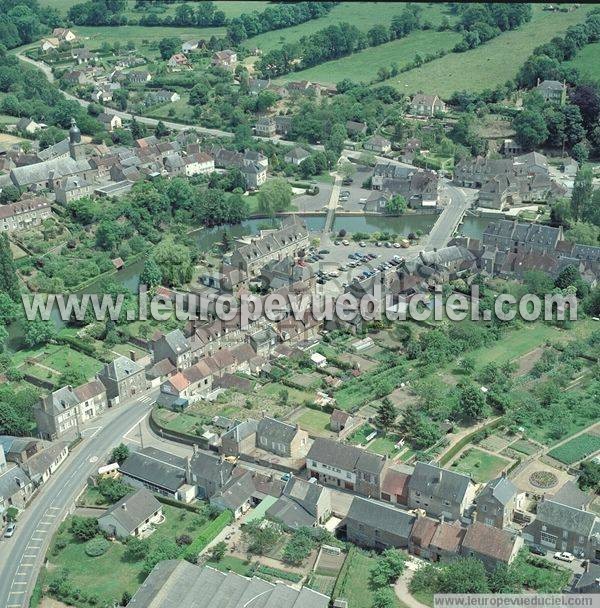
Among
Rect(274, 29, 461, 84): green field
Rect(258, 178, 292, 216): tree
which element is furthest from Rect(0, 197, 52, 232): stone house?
Rect(274, 29, 461, 84): green field

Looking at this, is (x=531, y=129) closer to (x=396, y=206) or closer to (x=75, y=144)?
(x=396, y=206)

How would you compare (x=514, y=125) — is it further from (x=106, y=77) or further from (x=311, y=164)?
(x=106, y=77)

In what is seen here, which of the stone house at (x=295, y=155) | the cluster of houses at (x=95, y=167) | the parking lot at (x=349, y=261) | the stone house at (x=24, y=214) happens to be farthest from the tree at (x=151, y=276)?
the stone house at (x=295, y=155)

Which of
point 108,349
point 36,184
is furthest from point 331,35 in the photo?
point 108,349

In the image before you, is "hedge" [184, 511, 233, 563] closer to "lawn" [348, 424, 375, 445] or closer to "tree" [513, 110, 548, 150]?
"lawn" [348, 424, 375, 445]

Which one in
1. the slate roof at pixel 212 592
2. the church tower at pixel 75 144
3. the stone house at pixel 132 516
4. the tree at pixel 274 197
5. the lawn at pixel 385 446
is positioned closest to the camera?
the slate roof at pixel 212 592

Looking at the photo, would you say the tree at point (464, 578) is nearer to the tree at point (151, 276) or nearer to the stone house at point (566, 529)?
the stone house at point (566, 529)

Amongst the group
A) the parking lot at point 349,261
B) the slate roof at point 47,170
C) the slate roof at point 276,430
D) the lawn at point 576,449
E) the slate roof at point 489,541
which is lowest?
the lawn at point 576,449
